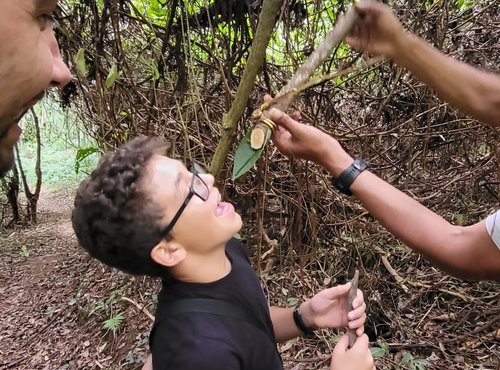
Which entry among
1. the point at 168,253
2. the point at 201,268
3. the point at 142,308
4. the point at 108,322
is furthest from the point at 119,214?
the point at 108,322

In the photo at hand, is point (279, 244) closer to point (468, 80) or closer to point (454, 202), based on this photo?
point (454, 202)

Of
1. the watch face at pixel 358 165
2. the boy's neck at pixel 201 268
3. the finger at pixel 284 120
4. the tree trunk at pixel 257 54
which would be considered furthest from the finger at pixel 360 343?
the tree trunk at pixel 257 54

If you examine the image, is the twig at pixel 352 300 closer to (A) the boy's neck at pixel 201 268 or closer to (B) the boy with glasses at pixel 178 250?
(B) the boy with glasses at pixel 178 250

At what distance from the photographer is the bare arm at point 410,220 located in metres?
1.50

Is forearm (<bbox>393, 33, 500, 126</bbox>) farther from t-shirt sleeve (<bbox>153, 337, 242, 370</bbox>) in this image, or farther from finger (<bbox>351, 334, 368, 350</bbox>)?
t-shirt sleeve (<bbox>153, 337, 242, 370</bbox>)

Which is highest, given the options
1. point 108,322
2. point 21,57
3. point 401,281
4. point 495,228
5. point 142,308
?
point 495,228

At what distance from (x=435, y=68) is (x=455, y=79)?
2.7 inches

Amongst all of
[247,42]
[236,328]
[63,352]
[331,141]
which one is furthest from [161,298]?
[63,352]

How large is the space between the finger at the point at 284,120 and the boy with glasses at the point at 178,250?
1.05 ft

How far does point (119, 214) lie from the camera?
4.29ft

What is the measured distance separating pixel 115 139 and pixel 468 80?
2.68 metres

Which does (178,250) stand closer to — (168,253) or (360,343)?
(168,253)

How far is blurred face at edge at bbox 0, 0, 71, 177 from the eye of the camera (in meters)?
0.87

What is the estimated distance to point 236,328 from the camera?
4.44 feet
